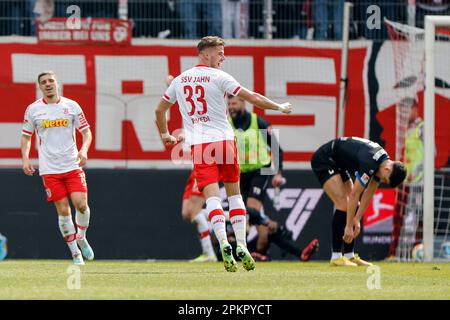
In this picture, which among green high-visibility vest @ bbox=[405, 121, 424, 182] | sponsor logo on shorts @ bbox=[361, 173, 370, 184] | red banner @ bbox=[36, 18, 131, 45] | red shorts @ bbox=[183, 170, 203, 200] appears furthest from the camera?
red banner @ bbox=[36, 18, 131, 45]

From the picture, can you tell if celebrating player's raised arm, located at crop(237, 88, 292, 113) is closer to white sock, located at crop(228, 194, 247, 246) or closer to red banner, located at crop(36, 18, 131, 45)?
white sock, located at crop(228, 194, 247, 246)

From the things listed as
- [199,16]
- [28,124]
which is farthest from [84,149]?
[199,16]

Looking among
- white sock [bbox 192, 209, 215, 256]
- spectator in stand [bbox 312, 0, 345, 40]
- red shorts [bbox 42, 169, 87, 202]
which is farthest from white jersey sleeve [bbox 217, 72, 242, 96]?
spectator in stand [bbox 312, 0, 345, 40]

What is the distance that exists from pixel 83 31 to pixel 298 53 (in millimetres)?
3105

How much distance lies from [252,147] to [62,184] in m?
3.04

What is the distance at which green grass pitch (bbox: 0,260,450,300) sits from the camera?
8.26 m

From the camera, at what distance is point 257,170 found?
49.1 ft

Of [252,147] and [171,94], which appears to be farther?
[252,147]

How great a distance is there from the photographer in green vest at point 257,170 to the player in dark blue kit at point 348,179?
1.55 meters

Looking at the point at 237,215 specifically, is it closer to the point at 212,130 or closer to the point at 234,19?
the point at 212,130

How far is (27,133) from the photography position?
12.9m

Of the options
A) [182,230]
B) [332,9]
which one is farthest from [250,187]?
[332,9]

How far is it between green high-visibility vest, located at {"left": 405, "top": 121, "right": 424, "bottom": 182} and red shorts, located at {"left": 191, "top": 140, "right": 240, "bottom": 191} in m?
5.97
